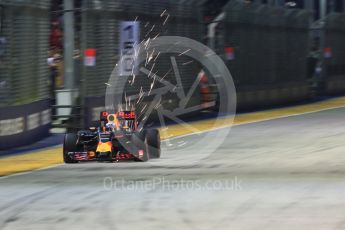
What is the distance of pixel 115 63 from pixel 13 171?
8572 mm

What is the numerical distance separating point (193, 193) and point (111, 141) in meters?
2.53

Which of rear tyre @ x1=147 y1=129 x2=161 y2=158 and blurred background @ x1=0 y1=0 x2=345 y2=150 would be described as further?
blurred background @ x1=0 y1=0 x2=345 y2=150

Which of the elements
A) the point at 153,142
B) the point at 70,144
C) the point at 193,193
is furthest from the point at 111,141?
the point at 193,193

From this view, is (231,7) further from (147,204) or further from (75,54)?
→ (147,204)

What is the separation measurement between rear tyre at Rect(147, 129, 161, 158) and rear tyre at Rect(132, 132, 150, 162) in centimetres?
15


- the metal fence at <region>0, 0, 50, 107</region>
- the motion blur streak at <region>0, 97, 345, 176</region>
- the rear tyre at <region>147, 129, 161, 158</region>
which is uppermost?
the metal fence at <region>0, 0, 50, 107</region>

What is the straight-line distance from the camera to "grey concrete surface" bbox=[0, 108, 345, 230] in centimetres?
840

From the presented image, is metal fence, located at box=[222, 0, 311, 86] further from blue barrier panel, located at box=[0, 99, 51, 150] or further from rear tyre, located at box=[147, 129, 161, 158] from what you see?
rear tyre, located at box=[147, 129, 161, 158]

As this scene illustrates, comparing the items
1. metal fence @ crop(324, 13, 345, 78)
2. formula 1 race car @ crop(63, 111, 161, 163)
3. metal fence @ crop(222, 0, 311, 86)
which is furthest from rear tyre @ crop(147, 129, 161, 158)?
metal fence @ crop(324, 13, 345, 78)

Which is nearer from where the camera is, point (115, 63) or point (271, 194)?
point (271, 194)

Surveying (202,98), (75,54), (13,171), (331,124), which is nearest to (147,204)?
(13,171)

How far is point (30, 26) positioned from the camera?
58.2 feet

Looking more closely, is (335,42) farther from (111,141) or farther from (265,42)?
(111,141)

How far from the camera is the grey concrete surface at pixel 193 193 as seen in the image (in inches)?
331
